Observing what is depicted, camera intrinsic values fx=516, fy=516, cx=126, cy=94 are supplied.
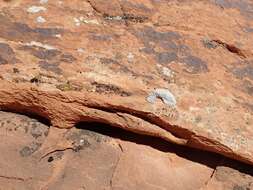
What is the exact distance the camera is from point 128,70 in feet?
10.7

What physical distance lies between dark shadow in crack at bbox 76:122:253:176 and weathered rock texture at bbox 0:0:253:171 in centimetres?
10

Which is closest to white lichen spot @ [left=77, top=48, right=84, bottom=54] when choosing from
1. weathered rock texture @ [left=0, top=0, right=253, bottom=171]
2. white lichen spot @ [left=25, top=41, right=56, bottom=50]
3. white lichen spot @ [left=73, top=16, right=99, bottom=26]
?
weathered rock texture @ [left=0, top=0, right=253, bottom=171]

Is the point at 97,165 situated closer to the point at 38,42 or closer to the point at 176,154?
the point at 176,154

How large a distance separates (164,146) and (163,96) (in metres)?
0.34

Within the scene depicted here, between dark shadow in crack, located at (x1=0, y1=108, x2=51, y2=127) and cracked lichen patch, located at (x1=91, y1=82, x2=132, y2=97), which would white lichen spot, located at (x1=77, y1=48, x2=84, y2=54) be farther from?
dark shadow in crack, located at (x1=0, y1=108, x2=51, y2=127)

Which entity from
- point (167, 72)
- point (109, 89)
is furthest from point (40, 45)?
point (167, 72)

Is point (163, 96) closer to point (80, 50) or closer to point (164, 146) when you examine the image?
point (164, 146)

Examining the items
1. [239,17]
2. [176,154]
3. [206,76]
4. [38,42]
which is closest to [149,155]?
[176,154]

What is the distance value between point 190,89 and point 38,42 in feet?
3.33

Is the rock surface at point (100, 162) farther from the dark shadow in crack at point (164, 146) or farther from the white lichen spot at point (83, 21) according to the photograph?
the white lichen spot at point (83, 21)

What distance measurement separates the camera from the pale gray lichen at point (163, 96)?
313 centimetres

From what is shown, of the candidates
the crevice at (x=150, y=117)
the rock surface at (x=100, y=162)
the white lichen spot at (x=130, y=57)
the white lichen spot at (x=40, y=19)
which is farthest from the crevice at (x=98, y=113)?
the white lichen spot at (x=40, y=19)

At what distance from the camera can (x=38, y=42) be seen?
10.9 ft

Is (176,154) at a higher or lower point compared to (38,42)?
lower
